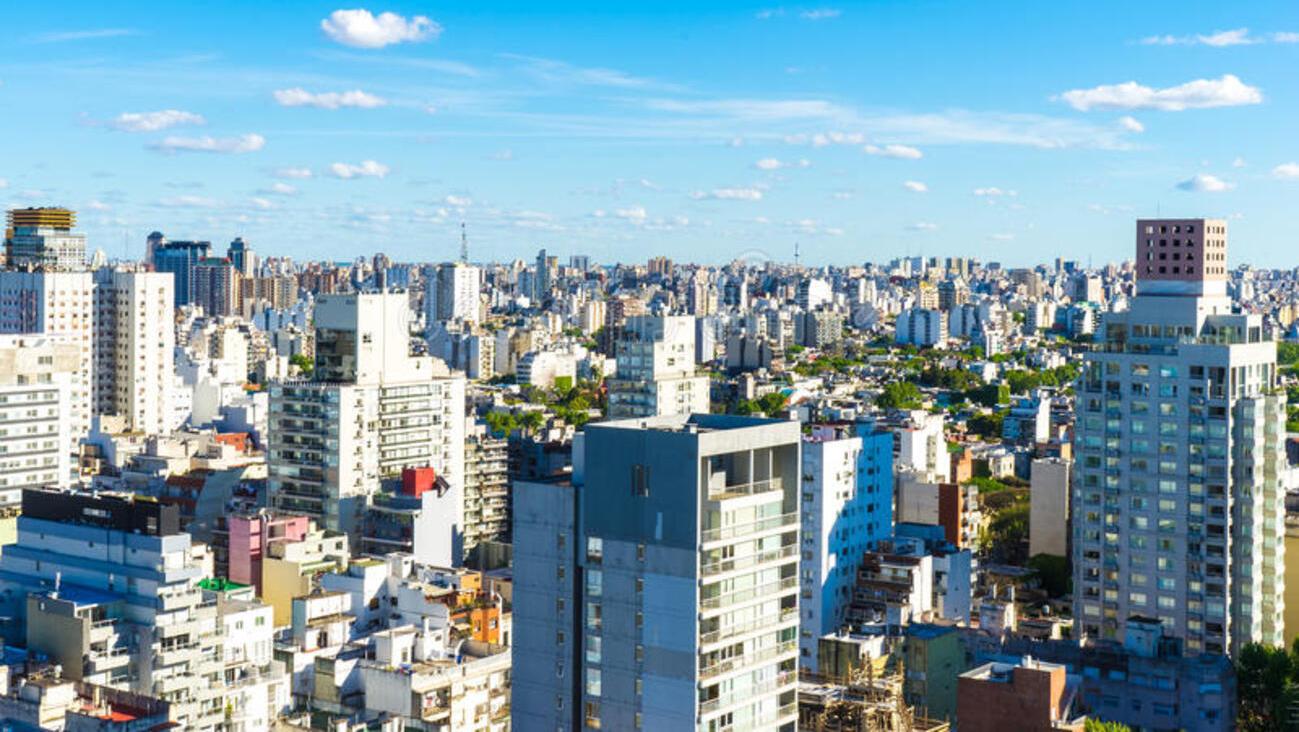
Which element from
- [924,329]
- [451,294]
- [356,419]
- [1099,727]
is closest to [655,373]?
[356,419]

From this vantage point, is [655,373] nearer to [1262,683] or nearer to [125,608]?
[1262,683]

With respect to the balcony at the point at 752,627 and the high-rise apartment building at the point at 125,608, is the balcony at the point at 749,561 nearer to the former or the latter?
the balcony at the point at 752,627

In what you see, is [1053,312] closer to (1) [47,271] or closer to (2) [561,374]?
(2) [561,374]

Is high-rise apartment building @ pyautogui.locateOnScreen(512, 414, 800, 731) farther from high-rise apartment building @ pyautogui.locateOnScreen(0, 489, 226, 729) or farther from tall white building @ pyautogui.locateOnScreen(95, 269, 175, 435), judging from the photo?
tall white building @ pyautogui.locateOnScreen(95, 269, 175, 435)

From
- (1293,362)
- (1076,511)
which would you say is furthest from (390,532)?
(1293,362)

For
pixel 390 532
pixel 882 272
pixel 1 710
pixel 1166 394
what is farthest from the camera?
pixel 882 272

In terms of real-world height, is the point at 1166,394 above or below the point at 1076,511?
above
